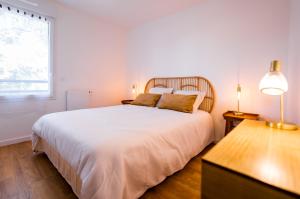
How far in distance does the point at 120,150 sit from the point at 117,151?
0.02 meters

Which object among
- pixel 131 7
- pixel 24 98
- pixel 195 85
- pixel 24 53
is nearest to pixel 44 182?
pixel 24 98

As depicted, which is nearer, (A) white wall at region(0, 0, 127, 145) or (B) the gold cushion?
(B) the gold cushion

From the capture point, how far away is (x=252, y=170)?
0.68 m

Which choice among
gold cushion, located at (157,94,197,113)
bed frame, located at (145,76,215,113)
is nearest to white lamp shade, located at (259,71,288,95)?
gold cushion, located at (157,94,197,113)

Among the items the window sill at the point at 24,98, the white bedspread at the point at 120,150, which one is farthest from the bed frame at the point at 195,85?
the window sill at the point at 24,98

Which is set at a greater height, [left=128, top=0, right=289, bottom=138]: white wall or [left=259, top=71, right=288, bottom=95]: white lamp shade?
[left=128, top=0, right=289, bottom=138]: white wall

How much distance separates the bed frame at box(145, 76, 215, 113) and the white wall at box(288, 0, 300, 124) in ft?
3.49

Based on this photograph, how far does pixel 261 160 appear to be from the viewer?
30.5 inches

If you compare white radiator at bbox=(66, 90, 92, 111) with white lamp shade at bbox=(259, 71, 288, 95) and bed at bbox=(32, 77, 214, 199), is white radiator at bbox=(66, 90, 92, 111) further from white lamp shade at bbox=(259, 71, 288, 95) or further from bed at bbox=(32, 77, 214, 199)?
white lamp shade at bbox=(259, 71, 288, 95)

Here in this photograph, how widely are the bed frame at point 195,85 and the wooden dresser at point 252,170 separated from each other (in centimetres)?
172

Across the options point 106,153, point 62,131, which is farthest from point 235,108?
point 62,131

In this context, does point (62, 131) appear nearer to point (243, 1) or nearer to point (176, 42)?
point (176, 42)

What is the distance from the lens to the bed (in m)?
1.09

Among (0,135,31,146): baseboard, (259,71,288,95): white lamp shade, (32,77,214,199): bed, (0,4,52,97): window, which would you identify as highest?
(0,4,52,97): window
